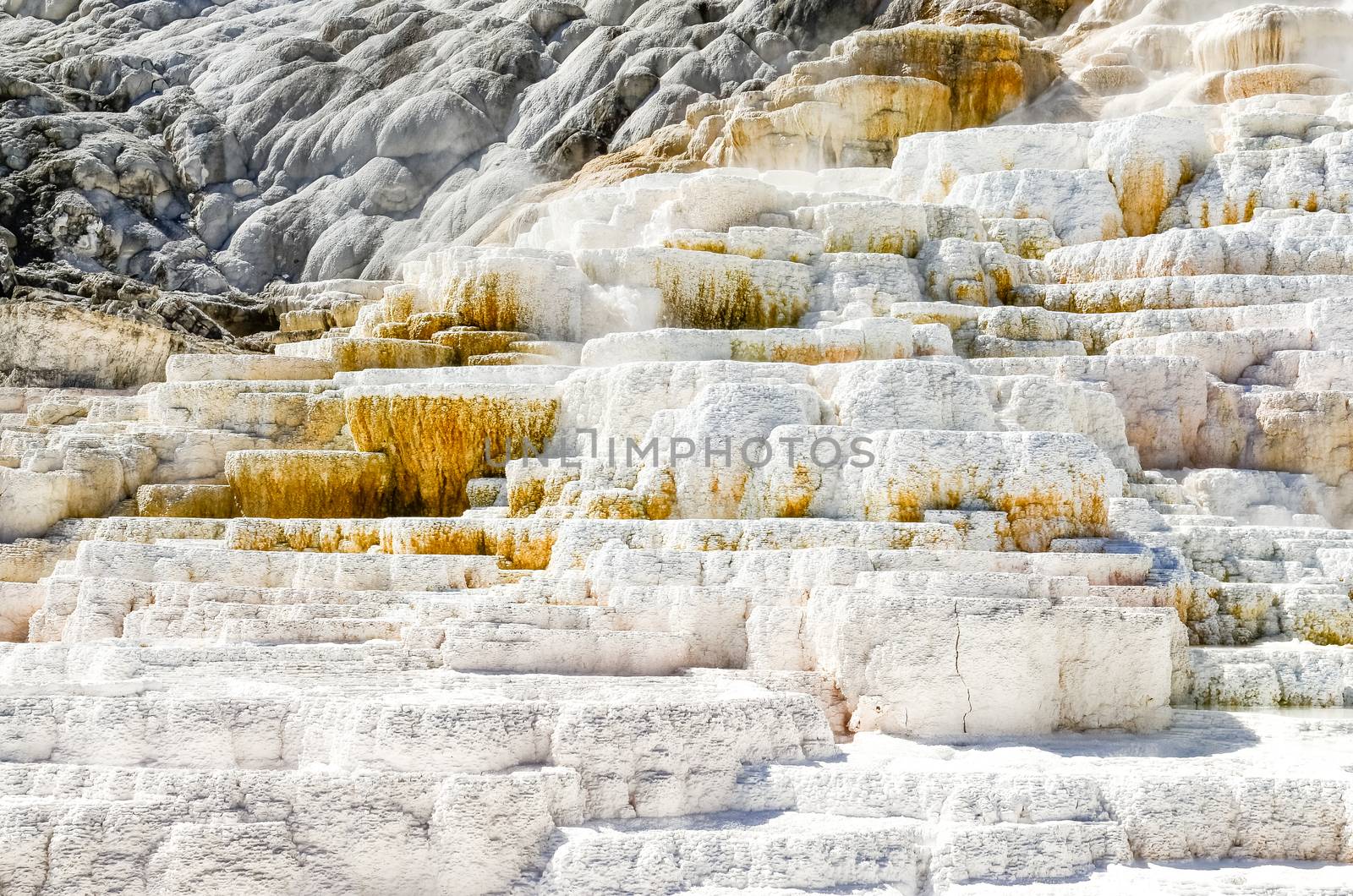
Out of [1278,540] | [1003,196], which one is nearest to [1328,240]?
[1003,196]

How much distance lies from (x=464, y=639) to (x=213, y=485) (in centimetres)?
561

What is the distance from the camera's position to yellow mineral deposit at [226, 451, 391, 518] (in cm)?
1114

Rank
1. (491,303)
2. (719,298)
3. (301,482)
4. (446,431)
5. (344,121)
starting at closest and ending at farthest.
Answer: (301,482) → (446,431) → (491,303) → (719,298) → (344,121)

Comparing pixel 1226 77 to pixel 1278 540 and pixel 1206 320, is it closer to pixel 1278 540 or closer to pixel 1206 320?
pixel 1206 320

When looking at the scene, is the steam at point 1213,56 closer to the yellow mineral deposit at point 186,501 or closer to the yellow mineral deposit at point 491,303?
the yellow mineral deposit at point 491,303

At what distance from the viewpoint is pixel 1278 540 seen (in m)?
9.20

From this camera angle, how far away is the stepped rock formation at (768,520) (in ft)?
16.0

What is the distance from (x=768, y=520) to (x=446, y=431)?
3.88m

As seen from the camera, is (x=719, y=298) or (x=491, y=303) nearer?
(x=491, y=303)

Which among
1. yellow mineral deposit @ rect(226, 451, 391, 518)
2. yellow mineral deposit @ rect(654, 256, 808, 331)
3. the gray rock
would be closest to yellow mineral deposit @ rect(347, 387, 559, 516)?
yellow mineral deposit @ rect(226, 451, 391, 518)

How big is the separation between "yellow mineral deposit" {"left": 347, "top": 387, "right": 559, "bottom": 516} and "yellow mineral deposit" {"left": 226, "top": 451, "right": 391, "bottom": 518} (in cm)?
31

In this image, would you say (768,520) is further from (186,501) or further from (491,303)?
(491,303)

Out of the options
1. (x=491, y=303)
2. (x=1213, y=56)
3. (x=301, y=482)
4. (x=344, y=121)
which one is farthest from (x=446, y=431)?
(x=344, y=121)

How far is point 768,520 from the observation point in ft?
28.0
